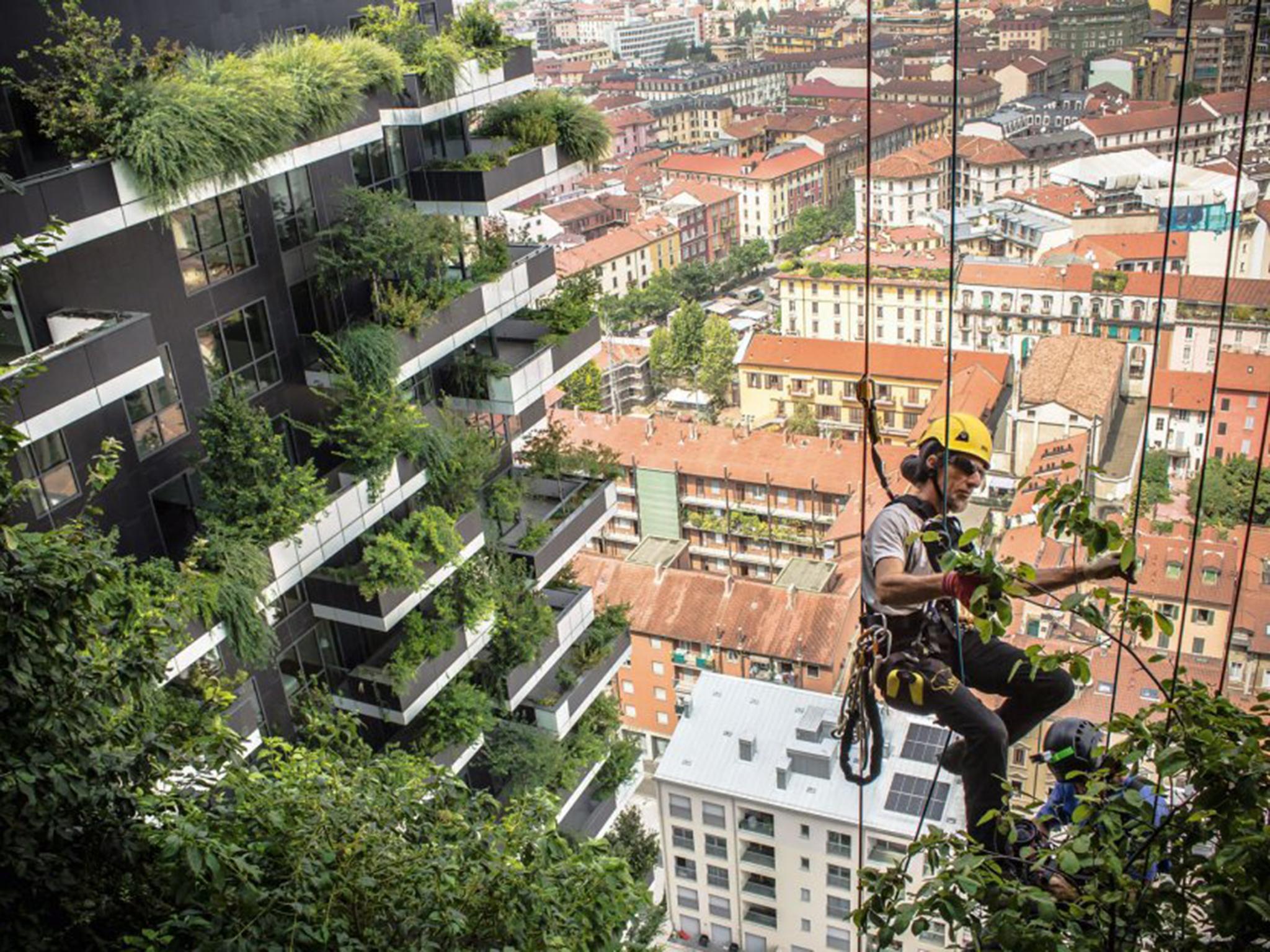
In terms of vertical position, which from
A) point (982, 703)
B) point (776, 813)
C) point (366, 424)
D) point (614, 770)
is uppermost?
point (982, 703)

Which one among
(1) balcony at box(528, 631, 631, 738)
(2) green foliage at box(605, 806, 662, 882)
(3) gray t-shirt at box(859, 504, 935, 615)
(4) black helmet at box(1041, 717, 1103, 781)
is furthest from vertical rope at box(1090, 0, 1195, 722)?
(2) green foliage at box(605, 806, 662, 882)

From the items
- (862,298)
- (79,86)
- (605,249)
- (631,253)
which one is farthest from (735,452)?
(631,253)

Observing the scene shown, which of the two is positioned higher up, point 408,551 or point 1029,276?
point 408,551

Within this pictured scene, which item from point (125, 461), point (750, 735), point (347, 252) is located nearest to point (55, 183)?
point (125, 461)

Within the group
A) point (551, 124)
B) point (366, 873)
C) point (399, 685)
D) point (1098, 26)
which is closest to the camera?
point (366, 873)

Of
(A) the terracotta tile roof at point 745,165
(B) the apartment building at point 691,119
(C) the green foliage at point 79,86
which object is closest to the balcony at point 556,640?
(C) the green foliage at point 79,86

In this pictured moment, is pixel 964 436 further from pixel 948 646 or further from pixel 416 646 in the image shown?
pixel 416 646

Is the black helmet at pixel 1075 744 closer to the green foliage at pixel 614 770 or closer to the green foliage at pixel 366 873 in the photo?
the green foliage at pixel 366 873
